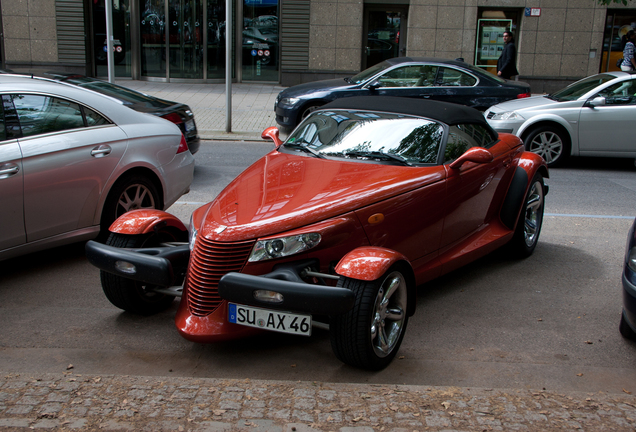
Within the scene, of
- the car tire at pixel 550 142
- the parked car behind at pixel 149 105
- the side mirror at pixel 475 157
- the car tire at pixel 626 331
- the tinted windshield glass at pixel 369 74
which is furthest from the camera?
the tinted windshield glass at pixel 369 74

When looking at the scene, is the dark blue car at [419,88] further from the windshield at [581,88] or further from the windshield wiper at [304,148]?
the windshield wiper at [304,148]

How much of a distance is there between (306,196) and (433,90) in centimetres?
918

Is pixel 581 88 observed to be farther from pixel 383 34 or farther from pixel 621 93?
pixel 383 34

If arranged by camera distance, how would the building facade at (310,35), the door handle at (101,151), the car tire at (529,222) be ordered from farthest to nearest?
1. the building facade at (310,35)
2. the car tire at (529,222)
3. the door handle at (101,151)

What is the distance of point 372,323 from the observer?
12.4ft

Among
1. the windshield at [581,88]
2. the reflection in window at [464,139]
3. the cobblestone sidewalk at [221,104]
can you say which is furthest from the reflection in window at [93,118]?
the windshield at [581,88]

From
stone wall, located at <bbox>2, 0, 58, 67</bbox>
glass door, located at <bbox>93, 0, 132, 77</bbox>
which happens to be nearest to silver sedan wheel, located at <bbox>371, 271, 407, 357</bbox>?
glass door, located at <bbox>93, 0, 132, 77</bbox>

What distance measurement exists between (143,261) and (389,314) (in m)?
1.50

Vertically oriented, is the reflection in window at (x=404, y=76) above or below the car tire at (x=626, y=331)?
above

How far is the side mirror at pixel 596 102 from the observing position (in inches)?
414

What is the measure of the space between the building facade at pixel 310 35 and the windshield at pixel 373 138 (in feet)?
49.3

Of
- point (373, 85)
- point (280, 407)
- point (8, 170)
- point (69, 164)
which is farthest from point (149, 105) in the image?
point (280, 407)

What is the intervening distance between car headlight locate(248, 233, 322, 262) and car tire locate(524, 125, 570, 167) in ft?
26.0

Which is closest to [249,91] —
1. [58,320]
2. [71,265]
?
[71,265]
